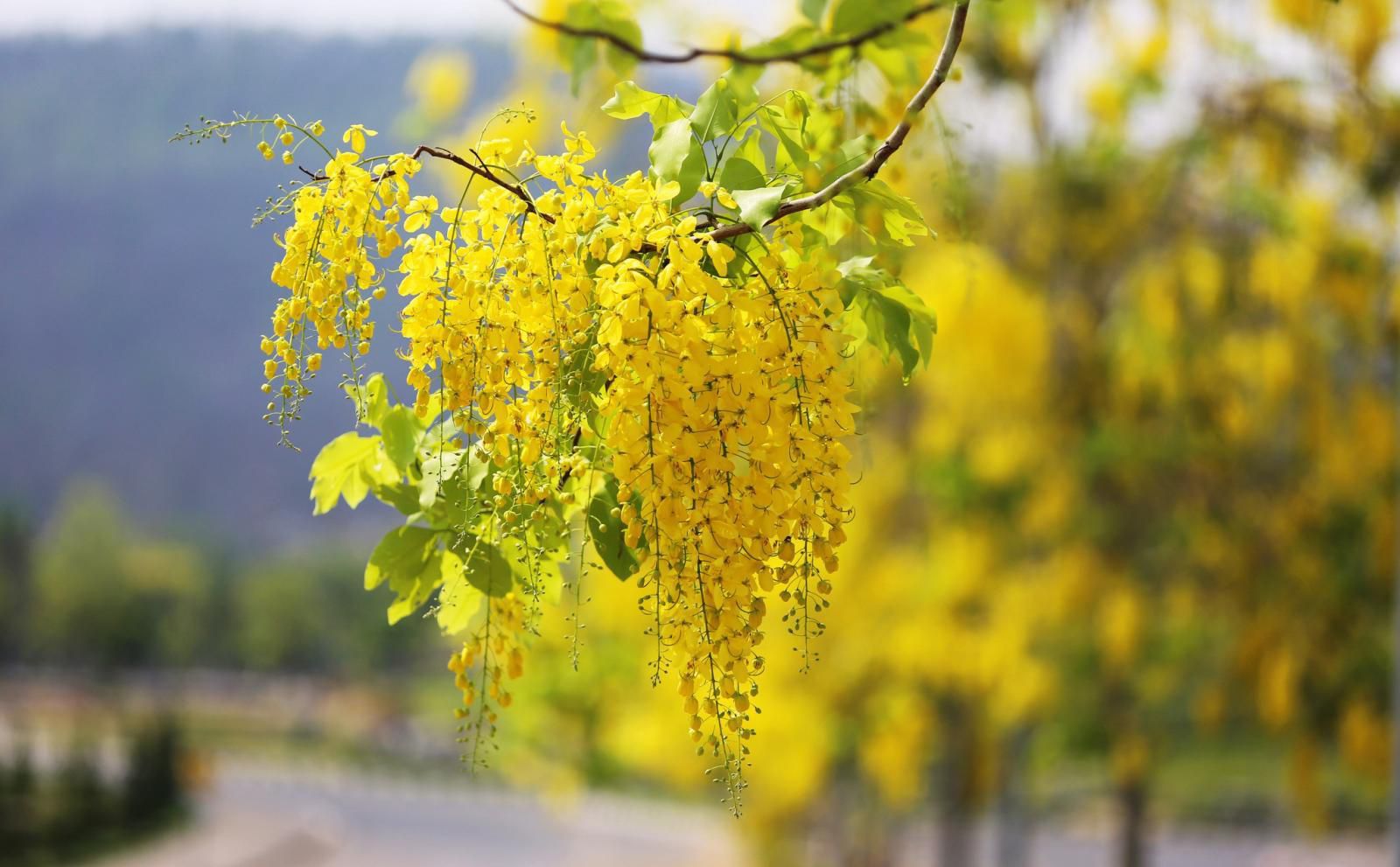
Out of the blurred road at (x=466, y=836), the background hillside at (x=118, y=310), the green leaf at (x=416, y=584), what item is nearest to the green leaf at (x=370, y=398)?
the green leaf at (x=416, y=584)

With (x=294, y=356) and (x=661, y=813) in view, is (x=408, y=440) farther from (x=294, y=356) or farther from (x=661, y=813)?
(x=661, y=813)

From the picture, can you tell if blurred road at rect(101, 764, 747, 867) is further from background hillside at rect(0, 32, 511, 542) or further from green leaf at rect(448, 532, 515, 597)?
green leaf at rect(448, 532, 515, 597)

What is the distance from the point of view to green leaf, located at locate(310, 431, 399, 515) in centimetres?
91

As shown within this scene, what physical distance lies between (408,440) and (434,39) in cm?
465

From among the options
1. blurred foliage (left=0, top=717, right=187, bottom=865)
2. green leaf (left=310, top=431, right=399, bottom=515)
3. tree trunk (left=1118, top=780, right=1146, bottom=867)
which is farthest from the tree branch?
blurred foliage (left=0, top=717, right=187, bottom=865)

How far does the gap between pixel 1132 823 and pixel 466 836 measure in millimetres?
14252

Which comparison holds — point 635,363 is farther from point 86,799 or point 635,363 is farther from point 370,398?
point 86,799

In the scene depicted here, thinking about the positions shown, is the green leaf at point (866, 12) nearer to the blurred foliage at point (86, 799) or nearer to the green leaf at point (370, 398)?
the green leaf at point (370, 398)

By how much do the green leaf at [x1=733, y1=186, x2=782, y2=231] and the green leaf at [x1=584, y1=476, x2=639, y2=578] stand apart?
0.70 feet

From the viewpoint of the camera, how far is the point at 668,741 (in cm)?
639

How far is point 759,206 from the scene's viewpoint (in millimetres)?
775

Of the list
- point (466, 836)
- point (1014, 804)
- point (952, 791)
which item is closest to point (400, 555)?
point (1014, 804)

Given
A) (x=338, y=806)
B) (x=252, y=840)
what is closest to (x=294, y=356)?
(x=252, y=840)

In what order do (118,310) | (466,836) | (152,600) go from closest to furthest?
(152,600)
(118,310)
(466,836)
